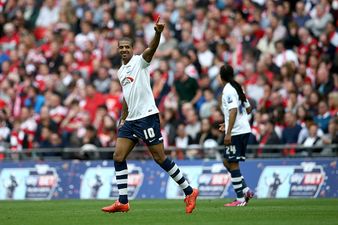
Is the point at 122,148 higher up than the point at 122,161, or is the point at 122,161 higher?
the point at 122,148

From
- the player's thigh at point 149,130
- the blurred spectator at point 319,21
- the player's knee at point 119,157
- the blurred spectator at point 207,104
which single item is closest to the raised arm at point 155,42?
the player's thigh at point 149,130

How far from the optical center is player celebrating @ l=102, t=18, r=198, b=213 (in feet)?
56.2

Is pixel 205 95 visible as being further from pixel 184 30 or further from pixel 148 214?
pixel 148 214

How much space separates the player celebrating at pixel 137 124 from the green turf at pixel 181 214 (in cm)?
47

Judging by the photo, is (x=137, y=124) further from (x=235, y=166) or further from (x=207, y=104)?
(x=207, y=104)

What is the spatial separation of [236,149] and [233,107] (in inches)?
32.3

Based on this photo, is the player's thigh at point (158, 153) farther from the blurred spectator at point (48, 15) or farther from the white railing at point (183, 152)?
the blurred spectator at point (48, 15)

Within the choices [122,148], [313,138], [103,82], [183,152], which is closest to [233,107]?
[122,148]

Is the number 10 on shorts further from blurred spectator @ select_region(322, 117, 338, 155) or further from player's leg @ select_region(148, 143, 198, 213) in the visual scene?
blurred spectator @ select_region(322, 117, 338, 155)

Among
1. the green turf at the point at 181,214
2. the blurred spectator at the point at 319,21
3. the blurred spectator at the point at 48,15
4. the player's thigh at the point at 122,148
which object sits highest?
the blurred spectator at the point at 48,15

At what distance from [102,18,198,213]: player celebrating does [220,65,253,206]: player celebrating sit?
2.35 metres

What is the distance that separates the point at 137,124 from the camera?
1722cm

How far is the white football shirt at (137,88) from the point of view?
17203 mm

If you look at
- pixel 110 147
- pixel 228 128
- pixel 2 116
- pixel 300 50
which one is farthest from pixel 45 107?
pixel 228 128
